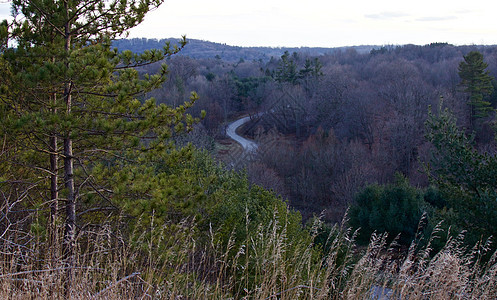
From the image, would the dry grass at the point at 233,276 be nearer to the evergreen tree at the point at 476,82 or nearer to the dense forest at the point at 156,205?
the dense forest at the point at 156,205

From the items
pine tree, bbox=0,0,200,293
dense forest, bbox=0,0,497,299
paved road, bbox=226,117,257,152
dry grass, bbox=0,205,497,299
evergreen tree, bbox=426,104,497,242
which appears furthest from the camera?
paved road, bbox=226,117,257,152

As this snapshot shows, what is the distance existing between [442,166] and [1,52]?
1001cm

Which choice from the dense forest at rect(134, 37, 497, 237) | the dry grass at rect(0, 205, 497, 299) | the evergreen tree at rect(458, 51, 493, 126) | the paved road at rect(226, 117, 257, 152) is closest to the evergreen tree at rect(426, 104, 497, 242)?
the dense forest at rect(134, 37, 497, 237)

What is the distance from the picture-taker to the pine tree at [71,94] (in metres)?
5.02

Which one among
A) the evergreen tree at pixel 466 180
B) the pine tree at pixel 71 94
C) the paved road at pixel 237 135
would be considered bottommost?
the paved road at pixel 237 135

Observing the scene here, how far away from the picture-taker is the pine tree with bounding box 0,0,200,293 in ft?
16.5

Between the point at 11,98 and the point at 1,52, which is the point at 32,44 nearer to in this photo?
the point at 1,52

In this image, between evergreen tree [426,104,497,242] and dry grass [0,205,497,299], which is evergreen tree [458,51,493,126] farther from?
dry grass [0,205,497,299]

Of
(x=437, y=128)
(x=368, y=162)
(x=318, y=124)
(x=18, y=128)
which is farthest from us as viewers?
(x=318, y=124)

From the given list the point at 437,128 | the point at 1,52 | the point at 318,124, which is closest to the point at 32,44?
the point at 1,52

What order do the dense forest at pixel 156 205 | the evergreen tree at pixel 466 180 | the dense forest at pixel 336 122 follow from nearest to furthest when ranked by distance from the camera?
the dense forest at pixel 156 205 < the evergreen tree at pixel 466 180 < the dense forest at pixel 336 122

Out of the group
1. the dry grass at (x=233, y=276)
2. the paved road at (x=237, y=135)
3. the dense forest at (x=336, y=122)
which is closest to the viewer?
the dry grass at (x=233, y=276)

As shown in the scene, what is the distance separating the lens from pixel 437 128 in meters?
10.5

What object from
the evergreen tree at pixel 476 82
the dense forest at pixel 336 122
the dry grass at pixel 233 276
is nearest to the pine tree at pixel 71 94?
the dry grass at pixel 233 276
